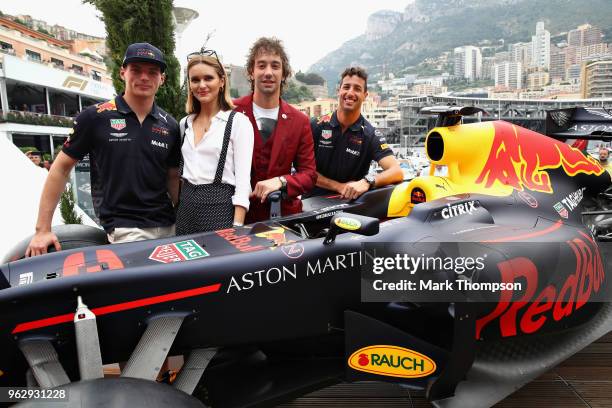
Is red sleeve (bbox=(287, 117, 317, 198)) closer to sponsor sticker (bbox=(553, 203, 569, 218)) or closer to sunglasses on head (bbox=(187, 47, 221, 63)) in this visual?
sunglasses on head (bbox=(187, 47, 221, 63))

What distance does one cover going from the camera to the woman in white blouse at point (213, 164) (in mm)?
2812

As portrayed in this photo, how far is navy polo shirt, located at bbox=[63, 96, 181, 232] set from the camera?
2.78 metres

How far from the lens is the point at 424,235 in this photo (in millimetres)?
2770

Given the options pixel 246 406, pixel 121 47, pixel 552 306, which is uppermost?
pixel 121 47

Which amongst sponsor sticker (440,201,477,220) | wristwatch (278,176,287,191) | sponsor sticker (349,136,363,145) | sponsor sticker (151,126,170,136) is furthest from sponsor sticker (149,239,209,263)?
sponsor sticker (349,136,363,145)

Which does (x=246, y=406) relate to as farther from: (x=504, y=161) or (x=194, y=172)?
(x=504, y=161)

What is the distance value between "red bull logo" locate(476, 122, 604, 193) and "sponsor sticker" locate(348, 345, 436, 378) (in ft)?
4.74

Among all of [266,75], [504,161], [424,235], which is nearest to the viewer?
[424,235]

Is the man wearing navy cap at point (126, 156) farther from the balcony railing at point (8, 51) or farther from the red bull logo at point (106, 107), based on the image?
the balcony railing at point (8, 51)

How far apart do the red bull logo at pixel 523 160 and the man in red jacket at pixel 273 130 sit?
1.25m

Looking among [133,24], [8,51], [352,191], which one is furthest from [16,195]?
[8,51]

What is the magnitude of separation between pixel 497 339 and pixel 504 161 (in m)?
1.30

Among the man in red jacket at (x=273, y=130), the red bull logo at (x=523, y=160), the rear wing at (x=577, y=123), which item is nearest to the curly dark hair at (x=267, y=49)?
the man in red jacket at (x=273, y=130)

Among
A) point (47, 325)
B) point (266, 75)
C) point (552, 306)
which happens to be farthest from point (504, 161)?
point (47, 325)
